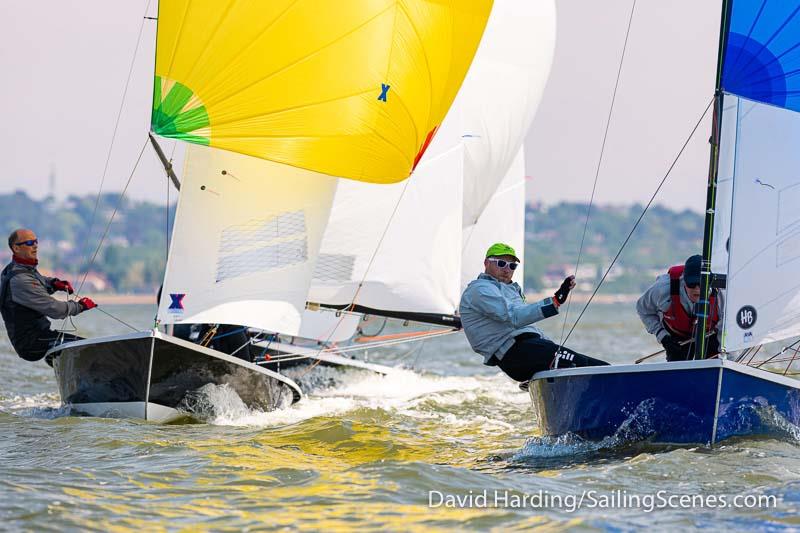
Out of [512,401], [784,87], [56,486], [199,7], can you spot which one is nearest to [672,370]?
[784,87]

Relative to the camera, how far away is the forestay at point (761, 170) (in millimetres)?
5707

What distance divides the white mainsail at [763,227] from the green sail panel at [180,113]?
3.28 metres

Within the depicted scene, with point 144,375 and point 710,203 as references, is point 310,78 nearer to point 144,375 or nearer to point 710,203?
point 144,375

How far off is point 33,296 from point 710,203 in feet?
14.2

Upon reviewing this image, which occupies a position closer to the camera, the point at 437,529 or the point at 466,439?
the point at 437,529

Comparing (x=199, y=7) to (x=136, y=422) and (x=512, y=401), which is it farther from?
(x=512, y=401)

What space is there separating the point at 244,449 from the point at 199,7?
115 inches

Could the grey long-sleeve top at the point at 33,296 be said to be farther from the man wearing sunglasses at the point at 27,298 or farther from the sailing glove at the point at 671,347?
the sailing glove at the point at 671,347

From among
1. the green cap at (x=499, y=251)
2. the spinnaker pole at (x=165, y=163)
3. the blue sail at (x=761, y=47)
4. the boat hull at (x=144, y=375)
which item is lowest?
the boat hull at (x=144, y=375)

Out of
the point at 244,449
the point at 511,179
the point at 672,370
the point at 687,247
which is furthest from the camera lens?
the point at 687,247

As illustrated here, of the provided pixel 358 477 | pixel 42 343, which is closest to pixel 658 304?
pixel 358 477

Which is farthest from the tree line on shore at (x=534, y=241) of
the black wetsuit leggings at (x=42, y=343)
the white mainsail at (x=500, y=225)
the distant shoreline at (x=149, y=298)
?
the black wetsuit leggings at (x=42, y=343)

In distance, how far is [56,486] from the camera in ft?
16.8

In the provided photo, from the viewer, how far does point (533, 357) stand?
20.8 ft
